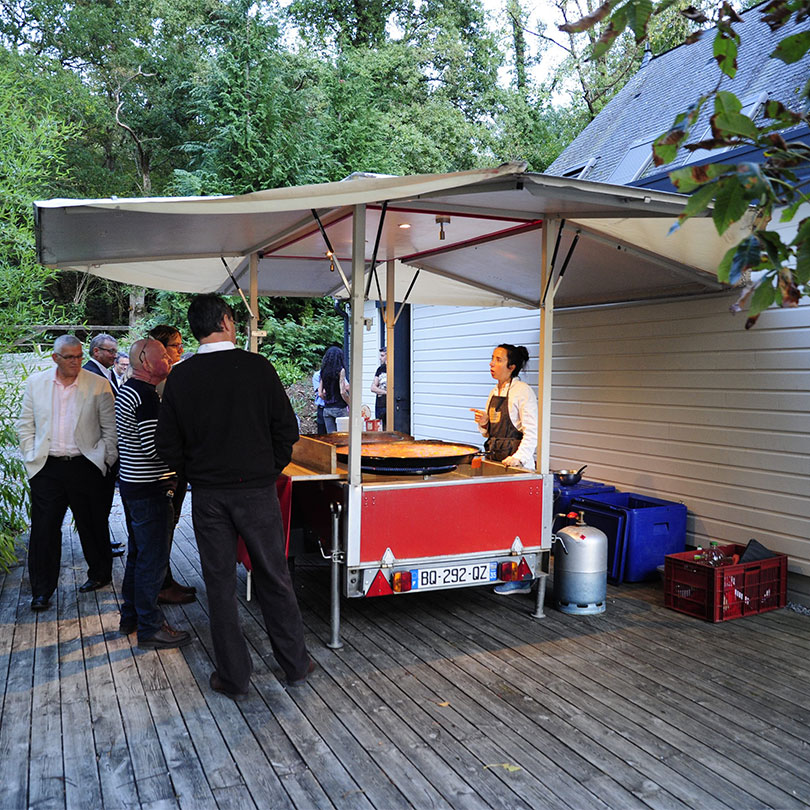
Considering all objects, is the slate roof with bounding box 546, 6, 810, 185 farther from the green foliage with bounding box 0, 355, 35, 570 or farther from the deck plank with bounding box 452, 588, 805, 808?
the green foliage with bounding box 0, 355, 35, 570

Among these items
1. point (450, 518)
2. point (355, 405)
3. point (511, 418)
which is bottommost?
point (450, 518)

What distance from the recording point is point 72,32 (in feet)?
69.8

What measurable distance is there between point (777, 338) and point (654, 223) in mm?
1379

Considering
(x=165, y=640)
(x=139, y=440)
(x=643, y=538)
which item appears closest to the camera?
(x=139, y=440)

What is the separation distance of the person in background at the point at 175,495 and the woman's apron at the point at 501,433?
6.77 ft

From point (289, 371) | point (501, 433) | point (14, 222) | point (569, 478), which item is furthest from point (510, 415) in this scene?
point (289, 371)

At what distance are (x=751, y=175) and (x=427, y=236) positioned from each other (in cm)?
435

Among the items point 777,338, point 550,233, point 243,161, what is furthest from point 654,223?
point 243,161

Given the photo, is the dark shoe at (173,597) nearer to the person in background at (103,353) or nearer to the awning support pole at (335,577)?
the awning support pole at (335,577)

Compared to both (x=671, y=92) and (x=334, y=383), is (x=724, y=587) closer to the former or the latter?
(x=334, y=383)

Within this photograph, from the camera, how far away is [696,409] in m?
5.84

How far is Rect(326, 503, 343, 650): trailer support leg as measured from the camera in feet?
13.8

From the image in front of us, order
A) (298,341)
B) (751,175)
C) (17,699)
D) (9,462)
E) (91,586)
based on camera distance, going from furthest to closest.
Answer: (298,341)
(9,462)
(91,586)
(17,699)
(751,175)

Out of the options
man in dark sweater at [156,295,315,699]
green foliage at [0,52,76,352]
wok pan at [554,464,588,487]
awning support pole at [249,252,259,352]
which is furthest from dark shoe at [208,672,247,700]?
green foliage at [0,52,76,352]
